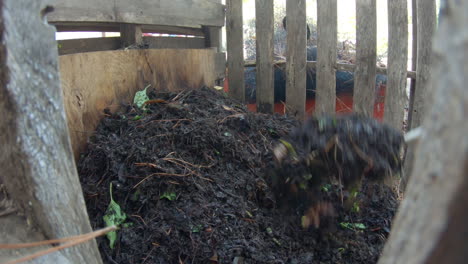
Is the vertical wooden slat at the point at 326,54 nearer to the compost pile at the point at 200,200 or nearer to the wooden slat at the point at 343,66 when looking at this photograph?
the wooden slat at the point at 343,66

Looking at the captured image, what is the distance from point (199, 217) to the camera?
80.1 inches

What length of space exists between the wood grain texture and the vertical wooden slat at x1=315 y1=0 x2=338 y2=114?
100 centimetres

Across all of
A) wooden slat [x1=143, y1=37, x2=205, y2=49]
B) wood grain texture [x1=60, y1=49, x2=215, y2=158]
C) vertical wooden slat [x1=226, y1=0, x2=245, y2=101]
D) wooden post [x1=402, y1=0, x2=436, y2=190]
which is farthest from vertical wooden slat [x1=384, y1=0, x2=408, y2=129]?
wooden slat [x1=143, y1=37, x2=205, y2=49]

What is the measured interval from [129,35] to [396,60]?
1966mm

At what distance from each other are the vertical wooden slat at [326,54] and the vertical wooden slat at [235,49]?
30.8 inches

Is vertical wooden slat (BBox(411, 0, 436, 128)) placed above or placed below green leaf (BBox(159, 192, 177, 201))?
above

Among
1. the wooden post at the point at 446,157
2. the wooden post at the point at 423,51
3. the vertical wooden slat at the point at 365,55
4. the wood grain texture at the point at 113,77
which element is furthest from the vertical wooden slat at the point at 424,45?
the wooden post at the point at 446,157

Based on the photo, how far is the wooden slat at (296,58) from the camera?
10.9 ft

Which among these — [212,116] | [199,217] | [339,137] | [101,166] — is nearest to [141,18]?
[212,116]

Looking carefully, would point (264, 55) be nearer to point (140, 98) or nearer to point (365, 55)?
point (365, 55)

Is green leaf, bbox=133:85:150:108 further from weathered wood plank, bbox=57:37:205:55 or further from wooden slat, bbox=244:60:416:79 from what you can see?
wooden slat, bbox=244:60:416:79

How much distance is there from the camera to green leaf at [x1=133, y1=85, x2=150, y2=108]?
270cm

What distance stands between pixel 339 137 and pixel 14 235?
1325 mm

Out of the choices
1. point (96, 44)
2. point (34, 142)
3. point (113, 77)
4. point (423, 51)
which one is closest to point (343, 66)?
point (423, 51)
